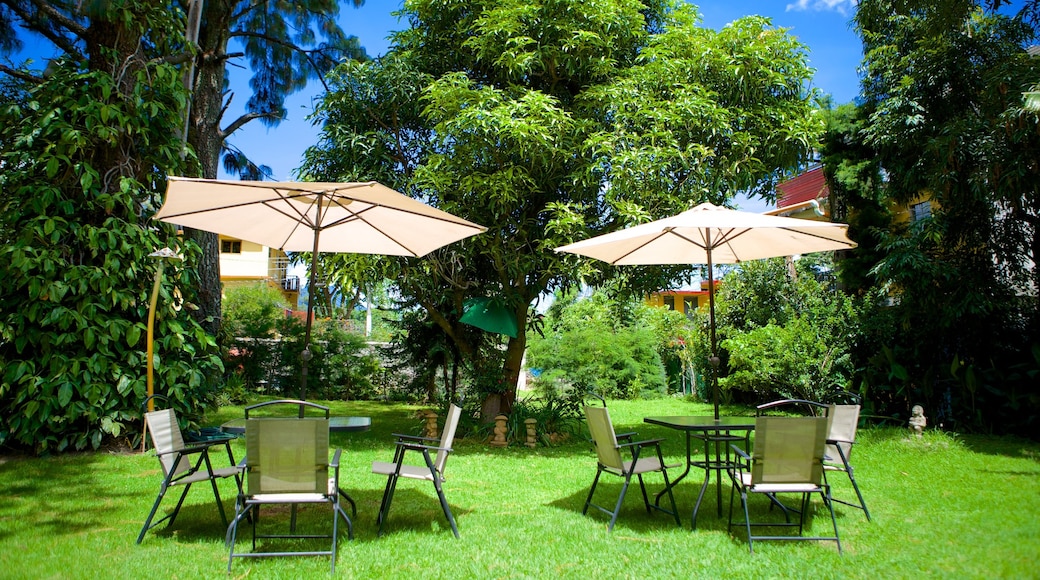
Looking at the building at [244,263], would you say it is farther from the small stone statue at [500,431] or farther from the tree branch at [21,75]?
the small stone statue at [500,431]

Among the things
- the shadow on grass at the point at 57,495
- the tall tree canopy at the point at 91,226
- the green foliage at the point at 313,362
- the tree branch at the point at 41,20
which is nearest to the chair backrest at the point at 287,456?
the shadow on grass at the point at 57,495

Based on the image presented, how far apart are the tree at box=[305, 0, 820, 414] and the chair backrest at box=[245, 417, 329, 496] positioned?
15.4 ft

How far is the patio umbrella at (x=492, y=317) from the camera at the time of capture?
9320 millimetres

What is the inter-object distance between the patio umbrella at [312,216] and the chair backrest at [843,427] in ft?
10.7

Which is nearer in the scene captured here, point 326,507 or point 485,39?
point 326,507

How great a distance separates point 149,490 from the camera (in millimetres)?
5816

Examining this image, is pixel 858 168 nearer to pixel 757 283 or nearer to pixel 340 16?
pixel 757 283

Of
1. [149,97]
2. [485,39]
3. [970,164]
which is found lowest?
[970,164]

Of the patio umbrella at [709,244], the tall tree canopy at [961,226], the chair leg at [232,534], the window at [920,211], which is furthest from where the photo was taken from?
the window at [920,211]

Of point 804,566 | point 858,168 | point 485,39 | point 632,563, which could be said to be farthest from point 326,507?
point 858,168

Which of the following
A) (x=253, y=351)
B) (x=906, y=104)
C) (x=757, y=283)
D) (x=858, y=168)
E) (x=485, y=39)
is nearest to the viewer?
(x=485, y=39)

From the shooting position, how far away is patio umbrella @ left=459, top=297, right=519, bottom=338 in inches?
367

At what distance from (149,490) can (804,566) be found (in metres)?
5.37

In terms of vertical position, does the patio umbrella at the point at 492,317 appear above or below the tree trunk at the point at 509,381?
above
